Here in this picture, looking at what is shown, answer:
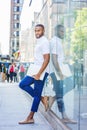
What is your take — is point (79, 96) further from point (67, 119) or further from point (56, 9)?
point (56, 9)

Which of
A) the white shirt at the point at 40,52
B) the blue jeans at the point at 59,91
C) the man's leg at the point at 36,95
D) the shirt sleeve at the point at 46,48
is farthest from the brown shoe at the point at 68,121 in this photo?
the shirt sleeve at the point at 46,48

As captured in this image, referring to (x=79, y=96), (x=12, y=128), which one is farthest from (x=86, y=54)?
(x=12, y=128)

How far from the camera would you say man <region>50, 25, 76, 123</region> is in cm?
788

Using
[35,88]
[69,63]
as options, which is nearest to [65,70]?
[69,63]

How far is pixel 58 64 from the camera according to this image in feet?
27.1

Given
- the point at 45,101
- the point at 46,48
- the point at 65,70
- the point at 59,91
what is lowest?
the point at 45,101

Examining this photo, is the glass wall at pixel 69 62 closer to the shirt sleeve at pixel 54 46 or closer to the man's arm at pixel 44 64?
the shirt sleeve at pixel 54 46

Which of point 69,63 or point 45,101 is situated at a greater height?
point 69,63

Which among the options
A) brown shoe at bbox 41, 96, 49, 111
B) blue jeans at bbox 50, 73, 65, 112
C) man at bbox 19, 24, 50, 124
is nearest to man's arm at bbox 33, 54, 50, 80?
man at bbox 19, 24, 50, 124

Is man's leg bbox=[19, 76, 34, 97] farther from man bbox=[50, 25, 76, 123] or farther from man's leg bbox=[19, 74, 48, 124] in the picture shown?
man bbox=[50, 25, 76, 123]

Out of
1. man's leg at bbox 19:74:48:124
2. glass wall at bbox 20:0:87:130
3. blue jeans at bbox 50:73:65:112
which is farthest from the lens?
man's leg at bbox 19:74:48:124

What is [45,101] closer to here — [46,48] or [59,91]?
[59,91]

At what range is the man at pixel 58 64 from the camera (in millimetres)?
7875

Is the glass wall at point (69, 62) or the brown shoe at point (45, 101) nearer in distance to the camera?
the glass wall at point (69, 62)
